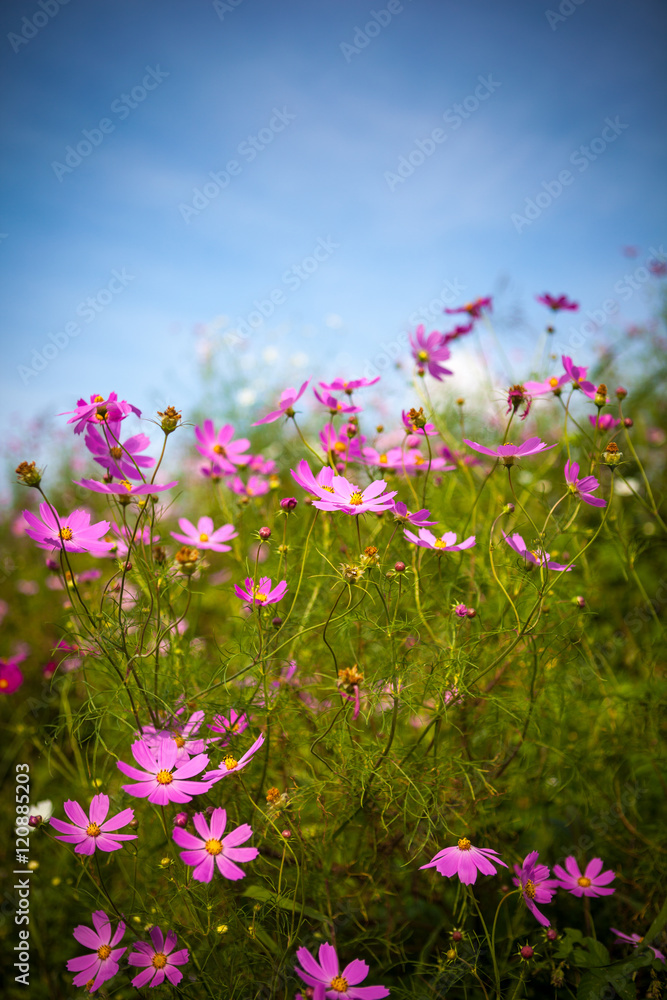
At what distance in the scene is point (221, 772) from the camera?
2.19 feet

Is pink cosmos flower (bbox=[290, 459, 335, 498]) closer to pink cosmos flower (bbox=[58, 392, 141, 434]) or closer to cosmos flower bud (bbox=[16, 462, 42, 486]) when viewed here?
pink cosmos flower (bbox=[58, 392, 141, 434])

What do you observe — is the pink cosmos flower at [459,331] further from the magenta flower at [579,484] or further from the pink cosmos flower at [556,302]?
the magenta flower at [579,484]

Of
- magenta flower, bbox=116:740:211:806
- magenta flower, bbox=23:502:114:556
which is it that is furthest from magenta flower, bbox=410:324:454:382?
magenta flower, bbox=116:740:211:806

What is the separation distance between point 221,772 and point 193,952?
0.35 m

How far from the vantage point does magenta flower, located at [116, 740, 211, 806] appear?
679 mm

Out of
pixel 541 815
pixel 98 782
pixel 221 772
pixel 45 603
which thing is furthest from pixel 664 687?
pixel 45 603

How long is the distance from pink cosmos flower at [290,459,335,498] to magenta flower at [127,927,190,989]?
62 cm

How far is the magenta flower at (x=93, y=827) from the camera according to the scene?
708mm

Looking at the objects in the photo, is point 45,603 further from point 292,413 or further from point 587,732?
point 587,732

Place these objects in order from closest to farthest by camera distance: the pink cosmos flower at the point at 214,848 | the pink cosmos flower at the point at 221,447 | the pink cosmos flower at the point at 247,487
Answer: the pink cosmos flower at the point at 214,848, the pink cosmos flower at the point at 221,447, the pink cosmos flower at the point at 247,487

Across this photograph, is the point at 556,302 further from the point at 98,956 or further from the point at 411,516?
the point at 98,956

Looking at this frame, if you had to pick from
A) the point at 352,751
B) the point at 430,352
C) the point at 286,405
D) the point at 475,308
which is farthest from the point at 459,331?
the point at 352,751

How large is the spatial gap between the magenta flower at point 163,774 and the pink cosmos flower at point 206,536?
1.04ft

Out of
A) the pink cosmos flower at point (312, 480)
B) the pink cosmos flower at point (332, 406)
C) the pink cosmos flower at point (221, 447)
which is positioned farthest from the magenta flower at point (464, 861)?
the pink cosmos flower at point (221, 447)
